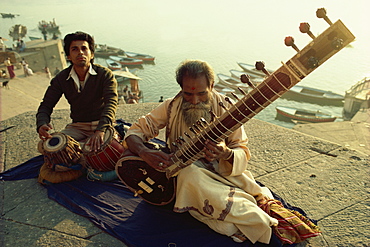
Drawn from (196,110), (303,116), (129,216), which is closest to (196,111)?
(196,110)

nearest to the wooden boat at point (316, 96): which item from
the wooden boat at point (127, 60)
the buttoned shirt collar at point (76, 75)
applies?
the wooden boat at point (127, 60)

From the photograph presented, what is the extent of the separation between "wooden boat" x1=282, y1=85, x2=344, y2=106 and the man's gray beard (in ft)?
84.6

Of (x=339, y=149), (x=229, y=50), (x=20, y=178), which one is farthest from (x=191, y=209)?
(x=229, y=50)

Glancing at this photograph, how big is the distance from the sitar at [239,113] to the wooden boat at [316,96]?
25.9 meters

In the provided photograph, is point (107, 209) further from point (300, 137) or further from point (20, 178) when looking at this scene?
point (300, 137)

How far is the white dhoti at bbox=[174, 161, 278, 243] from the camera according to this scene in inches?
88.1

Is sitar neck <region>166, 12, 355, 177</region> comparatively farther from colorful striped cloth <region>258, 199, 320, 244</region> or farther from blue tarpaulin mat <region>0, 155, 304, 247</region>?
colorful striped cloth <region>258, 199, 320, 244</region>

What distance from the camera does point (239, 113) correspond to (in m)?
2.00

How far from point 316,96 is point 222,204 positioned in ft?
85.5

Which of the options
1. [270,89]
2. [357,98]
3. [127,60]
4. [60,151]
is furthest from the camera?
[127,60]

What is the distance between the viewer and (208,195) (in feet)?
7.43

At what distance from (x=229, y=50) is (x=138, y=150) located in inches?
1512

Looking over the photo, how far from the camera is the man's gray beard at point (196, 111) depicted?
245 cm

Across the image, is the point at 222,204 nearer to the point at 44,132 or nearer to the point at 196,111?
the point at 196,111
